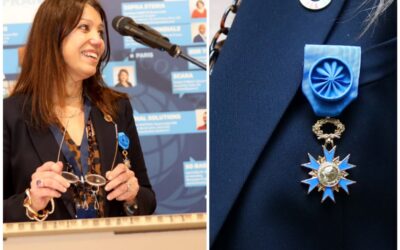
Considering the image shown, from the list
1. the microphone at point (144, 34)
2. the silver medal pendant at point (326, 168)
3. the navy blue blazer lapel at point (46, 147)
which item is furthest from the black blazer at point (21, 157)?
the silver medal pendant at point (326, 168)

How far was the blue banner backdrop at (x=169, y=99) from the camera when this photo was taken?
2.43 feet

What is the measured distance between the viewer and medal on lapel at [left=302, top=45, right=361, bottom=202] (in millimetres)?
614

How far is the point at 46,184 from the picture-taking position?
0.69 m

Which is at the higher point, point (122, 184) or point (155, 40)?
point (155, 40)

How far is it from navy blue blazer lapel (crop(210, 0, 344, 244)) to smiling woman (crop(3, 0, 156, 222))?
19cm

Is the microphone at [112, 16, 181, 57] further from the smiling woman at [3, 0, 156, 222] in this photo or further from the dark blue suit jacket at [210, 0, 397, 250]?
the dark blue suit jacket at [210, 0, 397, 250]

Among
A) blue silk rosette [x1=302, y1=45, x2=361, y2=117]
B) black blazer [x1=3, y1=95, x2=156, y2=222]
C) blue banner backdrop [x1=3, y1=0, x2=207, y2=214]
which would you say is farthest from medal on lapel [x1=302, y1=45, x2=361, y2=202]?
black blazer [x1=3, y1=95, x2=156, y2=222]

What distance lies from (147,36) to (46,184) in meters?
0.27

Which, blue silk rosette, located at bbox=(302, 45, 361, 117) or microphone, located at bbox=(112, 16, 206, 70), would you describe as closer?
blue silk rosette, located at bbox=(302, 45, 361, 117)

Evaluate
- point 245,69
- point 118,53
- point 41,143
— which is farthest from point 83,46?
point 245,69

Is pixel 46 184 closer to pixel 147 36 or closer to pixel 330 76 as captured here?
pixel 147 36

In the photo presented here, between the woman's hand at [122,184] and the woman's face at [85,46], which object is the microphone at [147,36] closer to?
the woman's face at [85,46]

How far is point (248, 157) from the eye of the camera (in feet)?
2.03

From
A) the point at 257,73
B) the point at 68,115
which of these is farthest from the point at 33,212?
the point at 257,73
